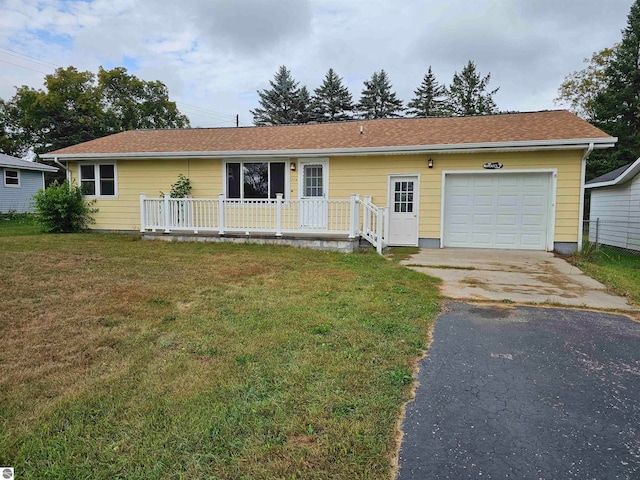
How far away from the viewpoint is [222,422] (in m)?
2.20

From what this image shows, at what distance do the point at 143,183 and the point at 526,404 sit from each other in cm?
1180

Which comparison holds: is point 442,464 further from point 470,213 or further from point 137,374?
point 470,213

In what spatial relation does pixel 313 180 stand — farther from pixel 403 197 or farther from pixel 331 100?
pixel 331 100

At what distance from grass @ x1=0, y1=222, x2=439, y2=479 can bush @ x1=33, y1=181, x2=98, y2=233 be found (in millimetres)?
6529

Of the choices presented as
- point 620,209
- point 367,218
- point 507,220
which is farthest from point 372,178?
point 620,209

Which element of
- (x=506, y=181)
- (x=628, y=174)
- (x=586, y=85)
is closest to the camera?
(x=506, y=181)

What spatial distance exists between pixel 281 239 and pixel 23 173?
18.0 metres

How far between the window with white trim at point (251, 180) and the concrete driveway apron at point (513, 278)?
458 cm

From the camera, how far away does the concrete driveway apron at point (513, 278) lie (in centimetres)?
505

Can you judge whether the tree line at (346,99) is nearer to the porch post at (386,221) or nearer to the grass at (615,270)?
the porch post at (386,221)

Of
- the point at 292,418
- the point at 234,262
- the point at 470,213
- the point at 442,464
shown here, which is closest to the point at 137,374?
the point at 292,418

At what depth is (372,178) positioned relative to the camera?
10367 millimetres

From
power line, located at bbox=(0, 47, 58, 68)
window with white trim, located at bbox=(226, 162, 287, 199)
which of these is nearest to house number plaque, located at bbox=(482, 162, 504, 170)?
window with white trim, located at bbox=(226, 162, 287, 199)

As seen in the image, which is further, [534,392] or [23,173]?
[23,173]
